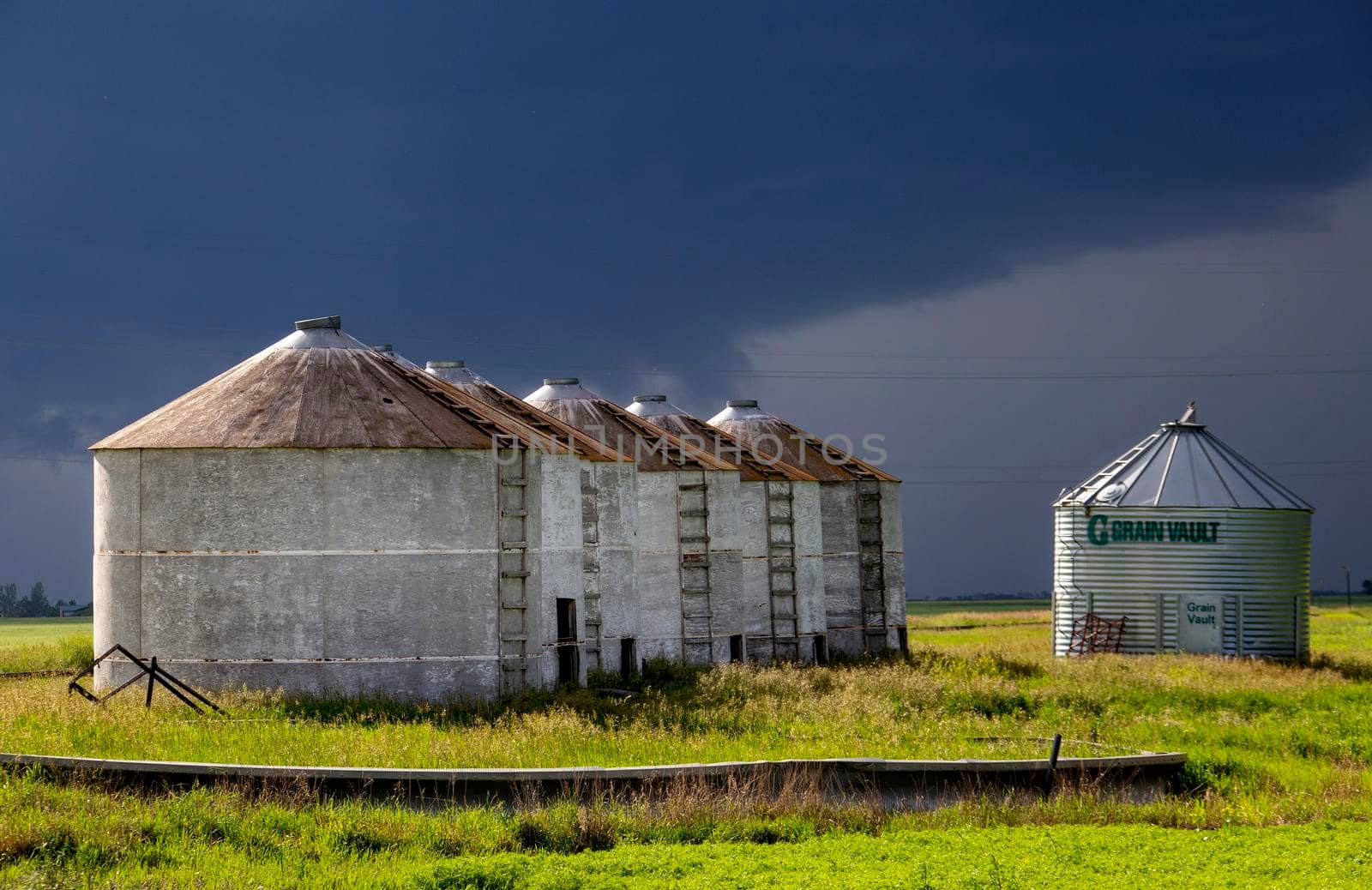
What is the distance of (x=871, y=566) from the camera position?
4356cm

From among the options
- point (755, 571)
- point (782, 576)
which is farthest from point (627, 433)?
point (782, 576)

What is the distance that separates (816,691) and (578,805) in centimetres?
1223

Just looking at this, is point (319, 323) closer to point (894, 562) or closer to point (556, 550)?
point (556, 550)

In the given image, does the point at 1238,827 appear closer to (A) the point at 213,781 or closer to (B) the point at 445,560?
(A) the point at 213,781

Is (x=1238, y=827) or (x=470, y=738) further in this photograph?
(x=470, y=738)

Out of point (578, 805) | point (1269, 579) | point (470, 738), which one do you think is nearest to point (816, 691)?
point (470, 738)

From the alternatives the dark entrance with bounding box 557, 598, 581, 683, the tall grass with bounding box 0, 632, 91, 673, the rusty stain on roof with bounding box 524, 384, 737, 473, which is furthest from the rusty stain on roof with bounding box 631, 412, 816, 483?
the tall grass with bounding box 0, 632, 91, 673

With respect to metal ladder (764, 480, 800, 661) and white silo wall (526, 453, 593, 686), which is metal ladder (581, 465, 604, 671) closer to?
white silo wall (526, 453, 593, 686)

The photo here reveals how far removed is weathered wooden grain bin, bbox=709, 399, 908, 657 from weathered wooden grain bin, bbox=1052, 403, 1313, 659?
4977mm

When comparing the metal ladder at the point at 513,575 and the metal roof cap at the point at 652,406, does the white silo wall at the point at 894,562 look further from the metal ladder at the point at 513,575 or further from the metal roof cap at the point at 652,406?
the metal ladder at the point at 513,575

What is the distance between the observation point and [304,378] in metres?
27.5

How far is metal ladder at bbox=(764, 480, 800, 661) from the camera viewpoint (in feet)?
130

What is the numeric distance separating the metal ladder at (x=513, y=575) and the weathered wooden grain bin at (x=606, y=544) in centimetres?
318

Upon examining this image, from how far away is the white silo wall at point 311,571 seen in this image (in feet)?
82.0
